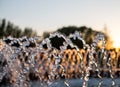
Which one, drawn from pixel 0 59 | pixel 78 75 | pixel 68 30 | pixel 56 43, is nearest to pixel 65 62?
pixel 78 75

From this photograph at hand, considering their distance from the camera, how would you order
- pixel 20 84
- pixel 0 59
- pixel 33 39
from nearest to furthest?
pixel 33 39 → pixel 20 84 → pixel 0 59

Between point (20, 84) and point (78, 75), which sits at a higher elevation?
point (20, 84)

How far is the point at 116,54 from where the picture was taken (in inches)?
1705

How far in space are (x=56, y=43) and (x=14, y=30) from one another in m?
12.7

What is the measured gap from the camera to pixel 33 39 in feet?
41.4

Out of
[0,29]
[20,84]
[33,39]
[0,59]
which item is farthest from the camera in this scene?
[0,29]

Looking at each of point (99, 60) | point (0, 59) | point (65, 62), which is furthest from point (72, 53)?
point (0, 59)

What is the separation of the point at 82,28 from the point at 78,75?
5555 cm

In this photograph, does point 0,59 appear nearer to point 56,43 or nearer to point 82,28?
point 56,43

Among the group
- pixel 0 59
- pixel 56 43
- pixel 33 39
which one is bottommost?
pixel 56 43

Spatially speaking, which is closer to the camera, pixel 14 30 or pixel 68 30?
pixel 14 30

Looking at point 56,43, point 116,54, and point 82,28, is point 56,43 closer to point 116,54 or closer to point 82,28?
point 82,28

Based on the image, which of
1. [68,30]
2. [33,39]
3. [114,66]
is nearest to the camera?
[33,39]

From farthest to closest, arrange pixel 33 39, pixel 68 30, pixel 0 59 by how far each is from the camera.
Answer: pixel 68 30 < pixel 0 59 < pixel 33 39
